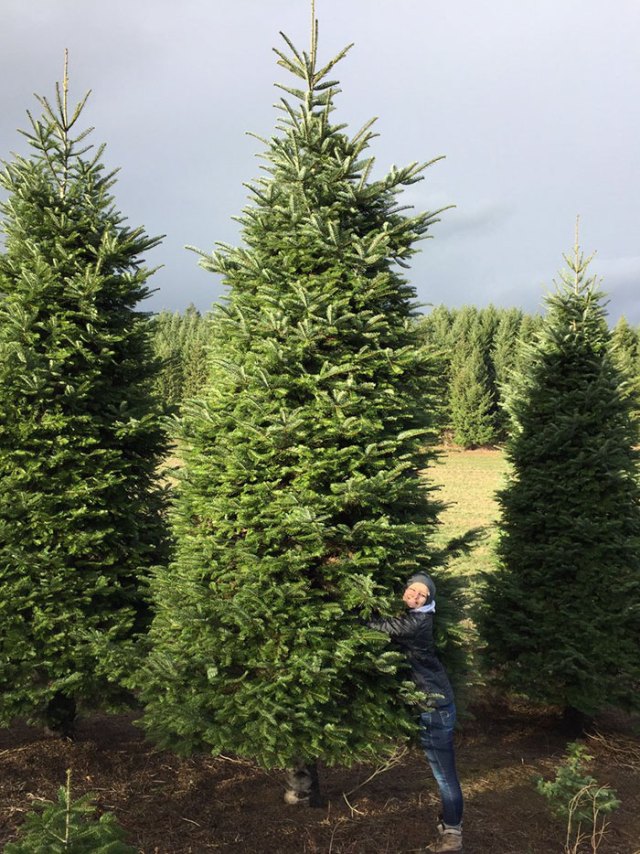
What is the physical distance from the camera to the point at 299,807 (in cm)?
530

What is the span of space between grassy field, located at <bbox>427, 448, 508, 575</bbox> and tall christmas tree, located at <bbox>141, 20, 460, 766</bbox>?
109 centimetres

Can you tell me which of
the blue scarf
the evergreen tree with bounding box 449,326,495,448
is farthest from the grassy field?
the evergreen tree with bounding box 449,326,495,448

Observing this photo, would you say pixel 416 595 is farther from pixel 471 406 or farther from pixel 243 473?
pixel 471 406

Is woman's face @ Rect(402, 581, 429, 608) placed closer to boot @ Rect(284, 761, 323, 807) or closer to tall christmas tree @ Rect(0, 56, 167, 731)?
boot @ Rect(284, 761, 323, 807)

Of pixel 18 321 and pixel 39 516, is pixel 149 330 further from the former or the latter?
pixel 39 516

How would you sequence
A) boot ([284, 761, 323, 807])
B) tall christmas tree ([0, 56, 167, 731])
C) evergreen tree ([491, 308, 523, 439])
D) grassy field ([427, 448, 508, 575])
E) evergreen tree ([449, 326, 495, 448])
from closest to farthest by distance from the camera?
boot ([284, 761, 323, 807]) → tall christmas tree ([0, 56, 167, 731]) → grassy field ([427, 448, 508, 575]) → evergreen tree ([449, 326, 495, 448]) → evergreen tree ([491, 308, 523, 439])

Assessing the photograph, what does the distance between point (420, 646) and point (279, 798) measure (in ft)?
6.56

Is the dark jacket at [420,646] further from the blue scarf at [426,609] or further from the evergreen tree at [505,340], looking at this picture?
the evergreen tree at [505,340]

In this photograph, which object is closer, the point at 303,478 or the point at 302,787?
the point at 303,478

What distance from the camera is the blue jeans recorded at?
488cm

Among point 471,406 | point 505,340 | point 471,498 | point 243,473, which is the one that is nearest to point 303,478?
point 243,473

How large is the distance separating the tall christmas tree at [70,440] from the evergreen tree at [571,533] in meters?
4.49

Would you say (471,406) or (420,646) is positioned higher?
(471,406)

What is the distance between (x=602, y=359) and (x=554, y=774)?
493cm
